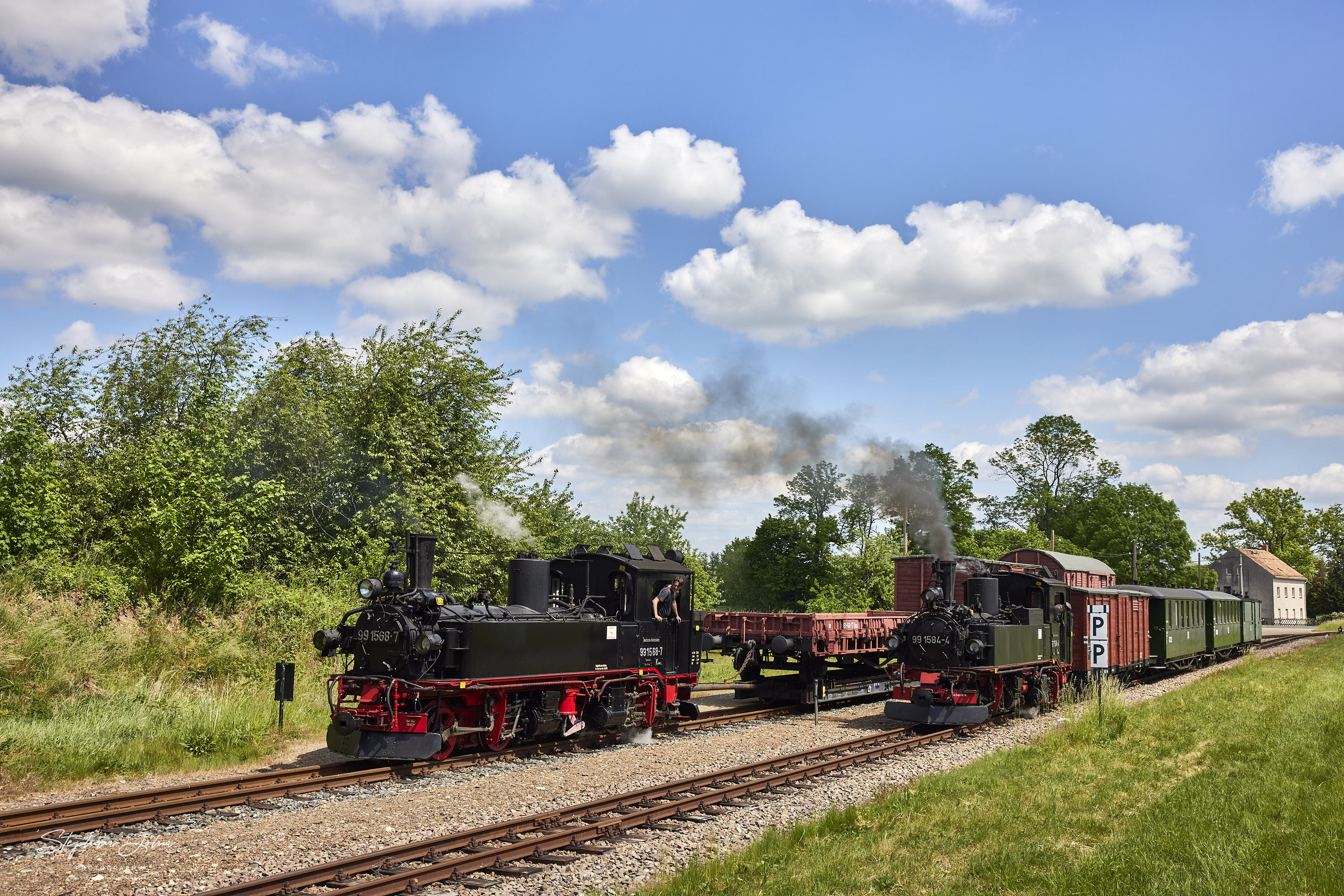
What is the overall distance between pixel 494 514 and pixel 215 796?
45.9 feet

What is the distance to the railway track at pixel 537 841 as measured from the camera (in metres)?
6.91

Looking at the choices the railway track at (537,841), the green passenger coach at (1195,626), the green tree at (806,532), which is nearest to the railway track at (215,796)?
the railway track at (537,841)

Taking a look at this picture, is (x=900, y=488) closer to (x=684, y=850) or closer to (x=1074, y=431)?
(x=684, y=850)

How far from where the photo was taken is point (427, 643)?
10945 mm

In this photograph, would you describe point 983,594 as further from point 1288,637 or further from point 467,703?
point 1288,637

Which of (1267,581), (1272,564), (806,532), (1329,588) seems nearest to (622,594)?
(806,532)

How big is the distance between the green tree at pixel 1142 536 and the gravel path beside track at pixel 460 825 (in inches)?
2145

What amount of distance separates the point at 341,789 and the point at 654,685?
5538 millimetres

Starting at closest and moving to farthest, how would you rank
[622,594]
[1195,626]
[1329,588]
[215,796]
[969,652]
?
[215,796], [622,594], [969,652], [1195,626], [1329,588]

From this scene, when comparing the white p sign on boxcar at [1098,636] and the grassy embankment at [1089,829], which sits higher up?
the white p sign on boxcar at [1098,636]

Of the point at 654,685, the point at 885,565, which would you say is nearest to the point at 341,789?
the point at 654,685

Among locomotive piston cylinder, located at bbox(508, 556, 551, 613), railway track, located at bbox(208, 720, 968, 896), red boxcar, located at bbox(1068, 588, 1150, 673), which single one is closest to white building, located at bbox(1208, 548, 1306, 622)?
red boxcar, located at bbox(1068, 588, 1150, 673)

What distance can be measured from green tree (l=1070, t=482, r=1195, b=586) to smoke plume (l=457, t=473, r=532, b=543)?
50236 millimetres

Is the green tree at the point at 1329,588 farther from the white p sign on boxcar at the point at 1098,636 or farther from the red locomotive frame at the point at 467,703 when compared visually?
the red locomotive frame at the point at 467,703
